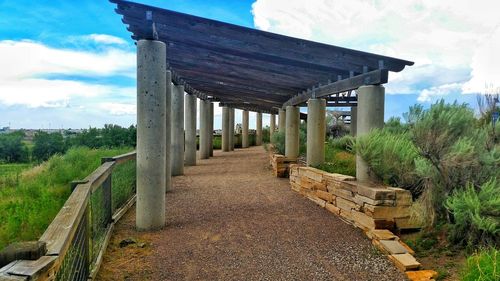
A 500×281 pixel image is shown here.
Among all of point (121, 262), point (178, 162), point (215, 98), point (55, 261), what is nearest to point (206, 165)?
point (178, 162)

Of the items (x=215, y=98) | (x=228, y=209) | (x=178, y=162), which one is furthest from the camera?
(x=215, y=98)

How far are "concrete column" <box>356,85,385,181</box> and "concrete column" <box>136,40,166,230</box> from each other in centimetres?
369

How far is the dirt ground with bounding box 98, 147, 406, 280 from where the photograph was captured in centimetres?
429

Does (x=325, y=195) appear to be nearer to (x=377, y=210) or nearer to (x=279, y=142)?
(x=377, y=210)

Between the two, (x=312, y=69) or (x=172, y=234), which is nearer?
(x=172, y=234)

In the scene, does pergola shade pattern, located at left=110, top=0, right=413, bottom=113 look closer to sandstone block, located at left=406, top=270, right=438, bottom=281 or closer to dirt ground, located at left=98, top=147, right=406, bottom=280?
dirt ground, located at left=98, top=147, right=406, bottom=280

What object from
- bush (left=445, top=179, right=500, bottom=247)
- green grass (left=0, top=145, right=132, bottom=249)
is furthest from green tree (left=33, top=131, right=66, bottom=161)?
bush (left=445, top=179, right=500, bottom=247)

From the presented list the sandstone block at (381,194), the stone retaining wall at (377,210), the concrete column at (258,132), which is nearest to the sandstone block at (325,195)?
the stone retaining wall at (377,210)

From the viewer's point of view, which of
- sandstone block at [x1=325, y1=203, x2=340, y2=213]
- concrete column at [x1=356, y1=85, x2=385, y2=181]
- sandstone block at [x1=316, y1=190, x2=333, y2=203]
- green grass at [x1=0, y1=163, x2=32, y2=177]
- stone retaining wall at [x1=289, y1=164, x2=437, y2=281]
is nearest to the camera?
stone retaining wall at [x1=289, y1=164, x2=437, y2=281]

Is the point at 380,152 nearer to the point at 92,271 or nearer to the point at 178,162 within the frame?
the point at 92,271

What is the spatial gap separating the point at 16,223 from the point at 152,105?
2.87 metres

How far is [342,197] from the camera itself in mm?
6656

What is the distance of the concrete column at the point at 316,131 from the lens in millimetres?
10938

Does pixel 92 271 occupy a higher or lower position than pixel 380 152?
lower
